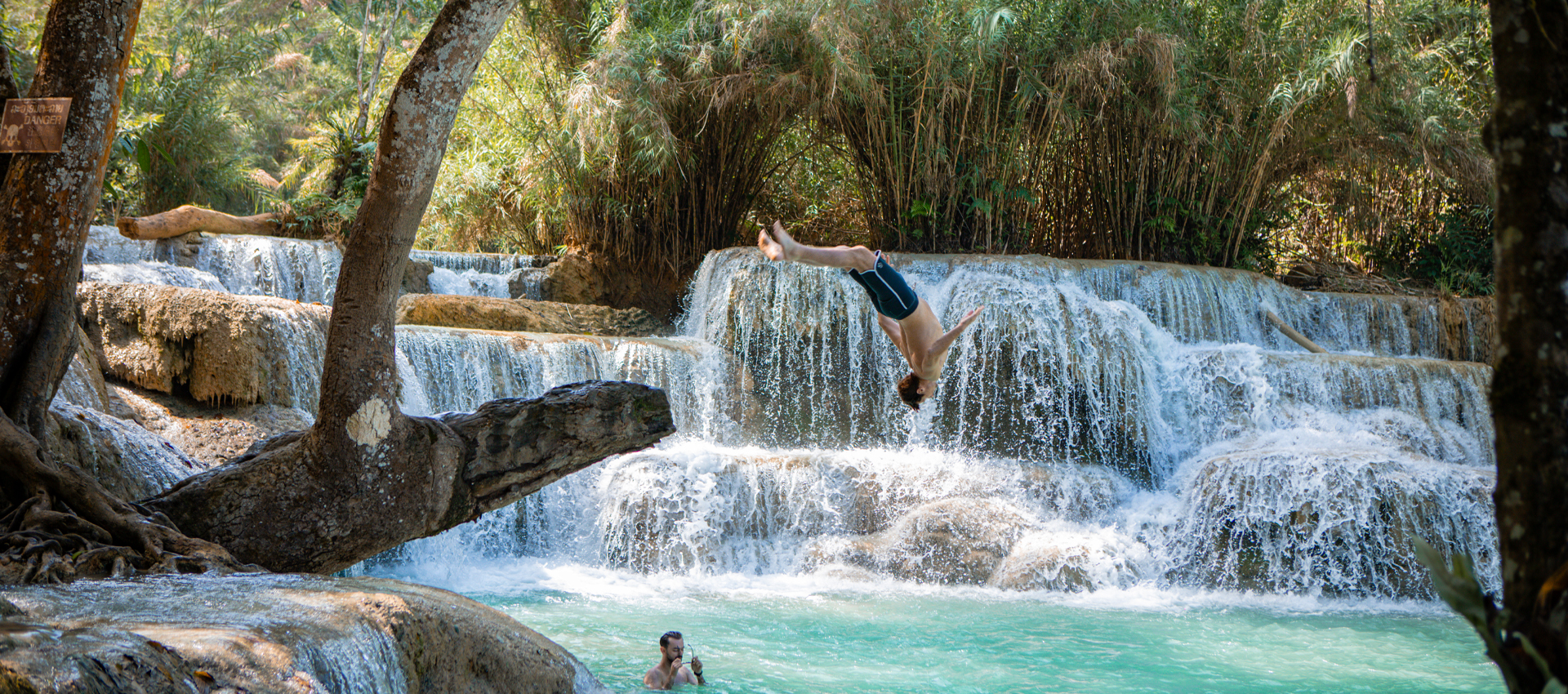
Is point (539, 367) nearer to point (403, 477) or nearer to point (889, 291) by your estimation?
point (889, 291)

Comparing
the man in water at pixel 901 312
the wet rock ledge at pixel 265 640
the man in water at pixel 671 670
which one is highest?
the man in water at pixel 901 312

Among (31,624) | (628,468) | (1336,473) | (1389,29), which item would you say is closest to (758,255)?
(628,468)

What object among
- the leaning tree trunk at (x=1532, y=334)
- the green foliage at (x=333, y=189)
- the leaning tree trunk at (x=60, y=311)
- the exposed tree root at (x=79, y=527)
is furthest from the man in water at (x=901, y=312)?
the green foliage at (x=333, y=189)

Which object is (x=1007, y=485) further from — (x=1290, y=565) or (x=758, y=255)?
(x=758, y=255)

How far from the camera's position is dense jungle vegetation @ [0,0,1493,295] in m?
10.8

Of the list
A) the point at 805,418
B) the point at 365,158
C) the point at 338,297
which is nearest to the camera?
the point at 338,297

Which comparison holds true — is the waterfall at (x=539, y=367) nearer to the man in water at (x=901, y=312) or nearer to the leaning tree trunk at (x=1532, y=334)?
the man in water at (x=901, y=312)

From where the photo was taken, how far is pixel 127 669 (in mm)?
2143

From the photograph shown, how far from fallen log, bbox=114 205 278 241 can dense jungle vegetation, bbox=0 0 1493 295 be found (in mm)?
901

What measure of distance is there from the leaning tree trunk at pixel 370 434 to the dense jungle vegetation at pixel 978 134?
6911 millimetres

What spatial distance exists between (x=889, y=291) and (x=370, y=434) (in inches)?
84.9

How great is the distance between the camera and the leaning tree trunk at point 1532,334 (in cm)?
151

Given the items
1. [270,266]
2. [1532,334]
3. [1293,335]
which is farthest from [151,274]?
[1293,335]

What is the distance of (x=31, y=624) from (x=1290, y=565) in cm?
750
